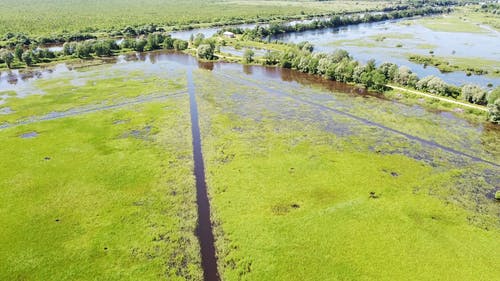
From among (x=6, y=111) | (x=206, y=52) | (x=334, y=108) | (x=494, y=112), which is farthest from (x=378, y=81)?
(x=6, y=111)

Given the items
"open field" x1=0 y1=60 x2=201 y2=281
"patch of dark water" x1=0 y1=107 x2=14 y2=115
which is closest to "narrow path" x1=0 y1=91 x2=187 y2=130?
"open field" x1=0 y1=60 x2=201 y2=281

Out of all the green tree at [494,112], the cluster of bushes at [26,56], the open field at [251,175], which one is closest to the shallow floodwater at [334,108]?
the open field at [251,175]

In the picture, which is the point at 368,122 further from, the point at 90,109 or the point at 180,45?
the point at 180,45

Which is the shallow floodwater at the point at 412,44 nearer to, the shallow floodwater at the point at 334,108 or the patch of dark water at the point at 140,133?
the shallow floodwater at the point at 334,108

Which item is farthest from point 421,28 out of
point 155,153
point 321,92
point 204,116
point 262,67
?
point 155,153

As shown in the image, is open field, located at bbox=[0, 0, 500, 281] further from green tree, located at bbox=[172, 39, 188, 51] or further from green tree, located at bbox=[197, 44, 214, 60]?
green tree, located at bbox=[172, 39, 188, 51]

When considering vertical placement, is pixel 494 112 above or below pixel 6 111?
below
